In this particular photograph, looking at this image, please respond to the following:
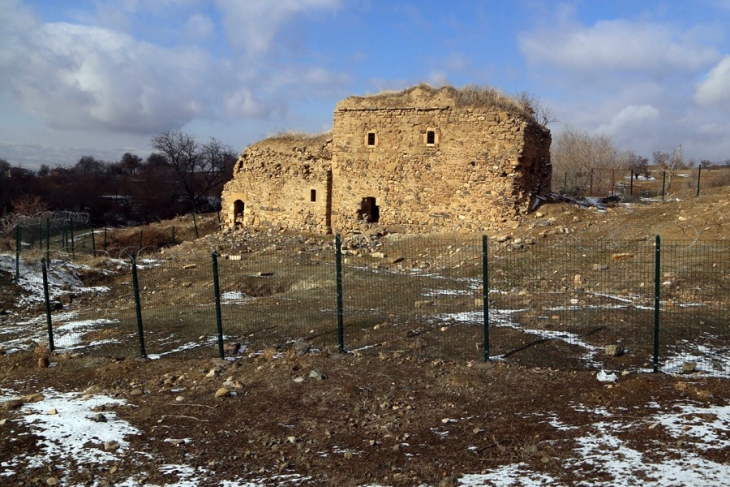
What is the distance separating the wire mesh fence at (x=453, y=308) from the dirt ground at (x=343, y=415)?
0.54m

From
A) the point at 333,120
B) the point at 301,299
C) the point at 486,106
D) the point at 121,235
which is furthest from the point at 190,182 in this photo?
the point at 301,299

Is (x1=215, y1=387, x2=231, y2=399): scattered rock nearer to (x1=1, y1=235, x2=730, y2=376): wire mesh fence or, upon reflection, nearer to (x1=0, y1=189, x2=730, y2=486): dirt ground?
(x1=0, y1=189, x2=730, y2=486): dirt ground

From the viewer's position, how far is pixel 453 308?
383 inches

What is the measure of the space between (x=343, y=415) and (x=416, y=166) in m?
13.8

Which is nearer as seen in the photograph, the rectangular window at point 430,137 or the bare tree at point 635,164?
the rectangular window at point 430,137

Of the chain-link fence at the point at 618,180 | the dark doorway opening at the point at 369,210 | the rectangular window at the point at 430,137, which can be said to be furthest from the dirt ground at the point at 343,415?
the chain-link fence at the point at 618,180

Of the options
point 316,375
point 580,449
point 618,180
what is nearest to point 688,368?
point 580,449

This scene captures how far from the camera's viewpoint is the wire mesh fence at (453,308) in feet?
24.1

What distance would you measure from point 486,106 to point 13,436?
51.3ft

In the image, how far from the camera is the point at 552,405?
5.58m

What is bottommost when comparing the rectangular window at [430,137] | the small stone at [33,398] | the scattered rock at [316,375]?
the small stone at [33,398]

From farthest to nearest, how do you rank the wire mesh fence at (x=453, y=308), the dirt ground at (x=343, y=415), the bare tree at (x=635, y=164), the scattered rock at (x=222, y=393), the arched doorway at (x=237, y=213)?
1. the bare tree at (x=635, y=164)
2. the arched doorway at (x=237, y=213)
3. the wire mesh fence at (x=453, y=308)
4. the scattered rock at (x=222, y=393)
5. the dirt ground at (x=343, y=415)

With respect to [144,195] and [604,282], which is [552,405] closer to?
[604,282]

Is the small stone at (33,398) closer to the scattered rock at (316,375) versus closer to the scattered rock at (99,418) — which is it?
the scattered rock at (99,418)
